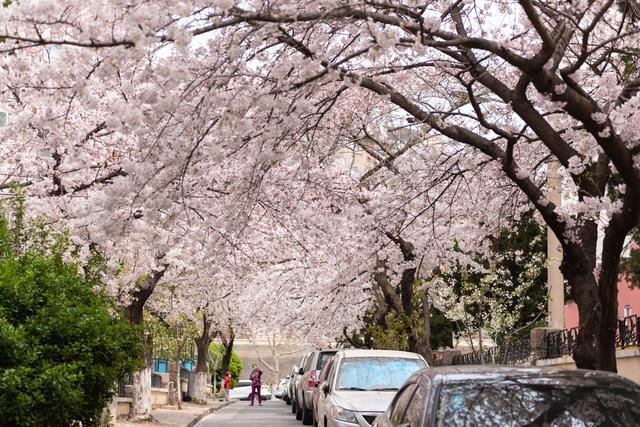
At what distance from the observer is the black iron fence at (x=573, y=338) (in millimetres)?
18656

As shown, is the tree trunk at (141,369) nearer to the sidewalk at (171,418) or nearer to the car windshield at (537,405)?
the sidewalk at (171,418)

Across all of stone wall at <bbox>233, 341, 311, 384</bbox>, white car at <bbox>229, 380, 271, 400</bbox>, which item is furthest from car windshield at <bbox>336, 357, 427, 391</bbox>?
stone wall at <bbox>233, 341, 311, 384</bbox>

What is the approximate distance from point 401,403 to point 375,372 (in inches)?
295

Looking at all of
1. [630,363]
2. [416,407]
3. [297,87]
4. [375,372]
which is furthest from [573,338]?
[416,407]

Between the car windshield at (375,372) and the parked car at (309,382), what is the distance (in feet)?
30.3

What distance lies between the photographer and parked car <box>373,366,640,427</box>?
21.4ft

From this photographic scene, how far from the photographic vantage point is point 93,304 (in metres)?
12.4

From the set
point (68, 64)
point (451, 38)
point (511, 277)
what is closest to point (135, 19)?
point (68, 64)

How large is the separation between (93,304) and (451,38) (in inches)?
216

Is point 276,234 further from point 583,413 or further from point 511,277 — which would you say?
point 583,413

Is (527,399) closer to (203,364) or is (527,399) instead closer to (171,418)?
(171,418)

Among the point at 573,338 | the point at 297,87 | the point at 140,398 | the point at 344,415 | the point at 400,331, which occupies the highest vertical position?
the point at 297,87

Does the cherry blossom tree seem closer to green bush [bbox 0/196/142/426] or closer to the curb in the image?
green bush [bbox 0/196/142/426]

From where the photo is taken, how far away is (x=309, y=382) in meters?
26.1
